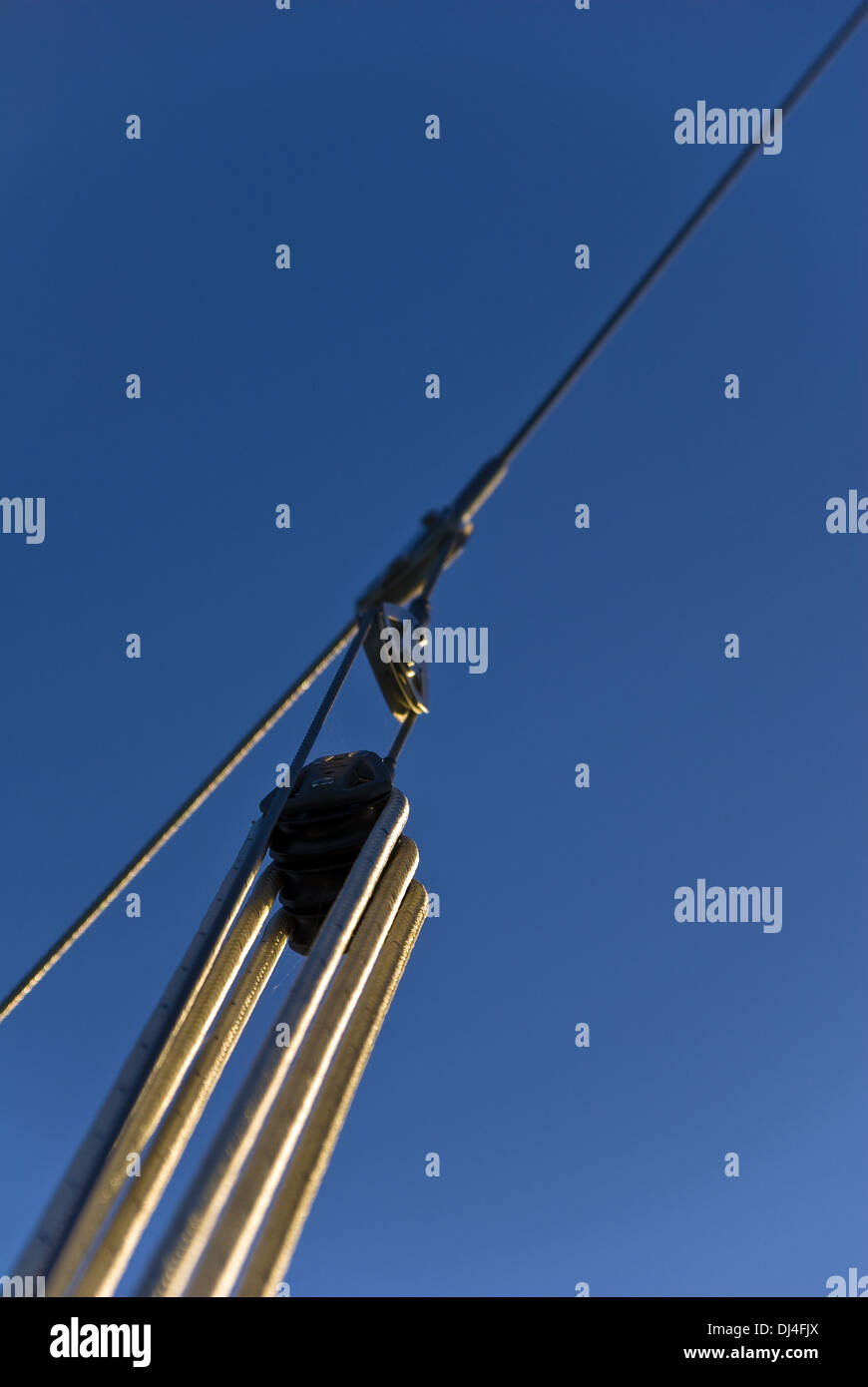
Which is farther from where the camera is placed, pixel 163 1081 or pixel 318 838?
pixel 318 838

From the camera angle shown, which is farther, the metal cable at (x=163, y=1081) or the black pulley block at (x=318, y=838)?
the black pulley block at (x=318, y=838)

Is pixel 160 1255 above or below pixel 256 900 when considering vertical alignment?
below

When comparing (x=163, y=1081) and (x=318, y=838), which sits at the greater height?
(x=318, y=838)

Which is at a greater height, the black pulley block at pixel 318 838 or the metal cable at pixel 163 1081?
the black pulley block at pixel 318 838

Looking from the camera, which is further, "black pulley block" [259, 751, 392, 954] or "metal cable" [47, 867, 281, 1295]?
"black pulley block" [259, 751, 392, 954]

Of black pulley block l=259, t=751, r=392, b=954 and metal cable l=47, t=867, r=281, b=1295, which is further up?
black pulley block l=259, t=751, r=392, b=954

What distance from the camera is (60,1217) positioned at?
6641 mm
